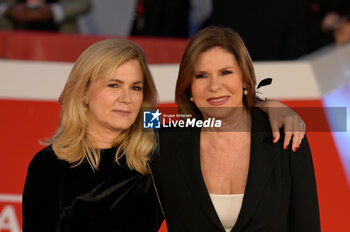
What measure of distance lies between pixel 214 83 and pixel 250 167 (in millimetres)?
283

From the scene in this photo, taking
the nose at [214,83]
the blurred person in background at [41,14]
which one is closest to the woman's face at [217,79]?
the nose at [214,83]

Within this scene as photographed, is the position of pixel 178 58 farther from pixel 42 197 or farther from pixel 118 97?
pixel 42 197

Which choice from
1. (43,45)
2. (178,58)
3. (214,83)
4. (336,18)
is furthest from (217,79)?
(43,45)

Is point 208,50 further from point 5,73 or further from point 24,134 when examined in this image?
point 5,73

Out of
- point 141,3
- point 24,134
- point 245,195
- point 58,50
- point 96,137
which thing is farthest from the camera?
point 141,3

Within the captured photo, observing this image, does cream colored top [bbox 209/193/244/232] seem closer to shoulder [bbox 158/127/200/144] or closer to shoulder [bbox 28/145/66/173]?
shoulder [bbox 158/127/200/144]

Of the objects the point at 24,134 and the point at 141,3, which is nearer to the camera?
the point at 24,134

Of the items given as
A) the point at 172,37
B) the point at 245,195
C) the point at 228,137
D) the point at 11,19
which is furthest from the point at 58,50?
the point at 245,195

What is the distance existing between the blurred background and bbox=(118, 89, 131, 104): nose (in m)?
0.46

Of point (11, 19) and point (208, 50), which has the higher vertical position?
point (11, 19)

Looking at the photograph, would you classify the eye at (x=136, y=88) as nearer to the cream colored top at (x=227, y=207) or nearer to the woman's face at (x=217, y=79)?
the woman's face at (x=217, y=79)

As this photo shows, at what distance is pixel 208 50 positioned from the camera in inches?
62.4

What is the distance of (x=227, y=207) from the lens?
5.31ft

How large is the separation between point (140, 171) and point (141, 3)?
1752 mm
